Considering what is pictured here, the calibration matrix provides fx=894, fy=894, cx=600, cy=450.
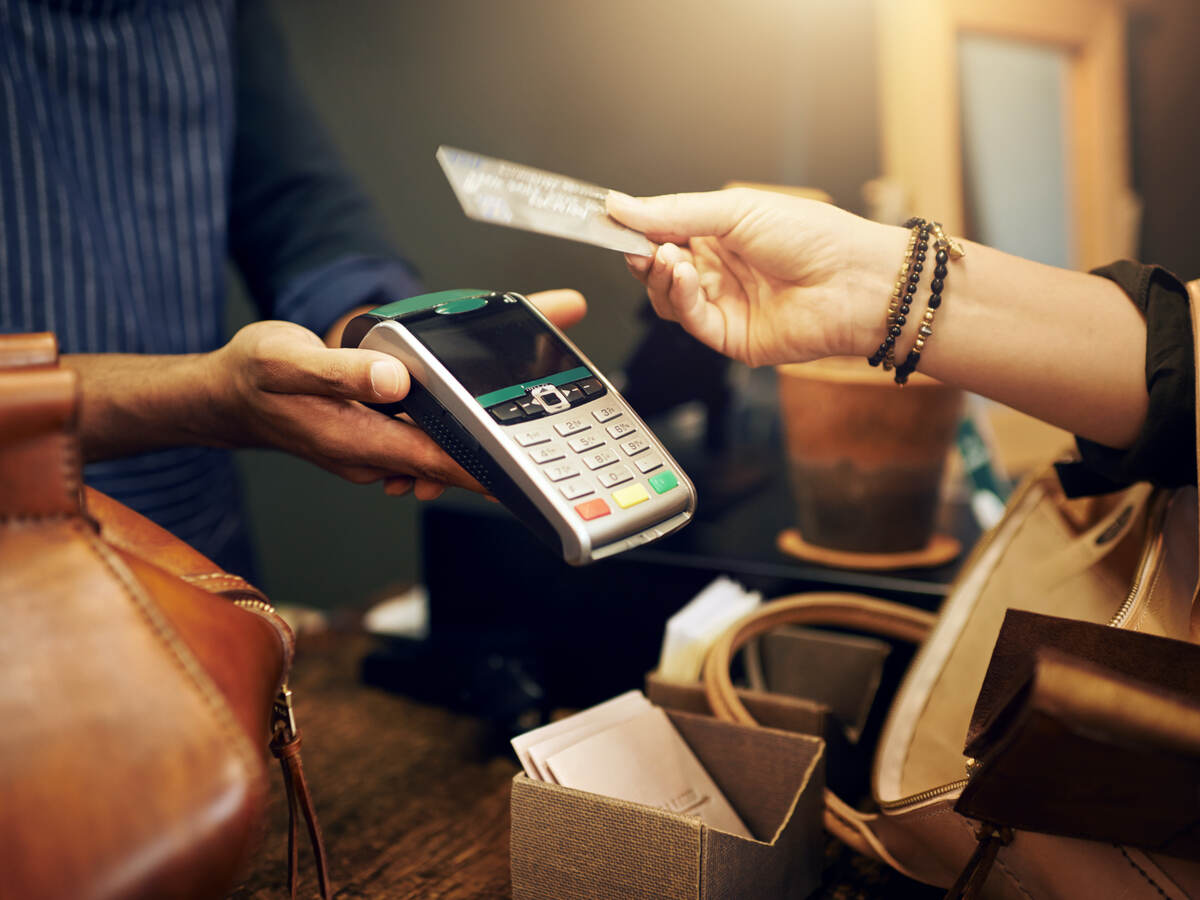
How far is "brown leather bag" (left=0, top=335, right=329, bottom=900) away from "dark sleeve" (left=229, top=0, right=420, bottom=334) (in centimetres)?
60

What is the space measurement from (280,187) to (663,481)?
653mm

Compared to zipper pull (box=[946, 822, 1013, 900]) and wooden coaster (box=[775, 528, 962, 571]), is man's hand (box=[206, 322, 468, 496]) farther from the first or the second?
wooden coaster (box=[775, 528, 962, 571])

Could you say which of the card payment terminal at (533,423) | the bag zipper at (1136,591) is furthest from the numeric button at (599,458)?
the bag zipper at (1136,591)

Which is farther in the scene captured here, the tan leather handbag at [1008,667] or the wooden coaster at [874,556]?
the wooden coaster at [874,556]

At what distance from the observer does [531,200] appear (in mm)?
486

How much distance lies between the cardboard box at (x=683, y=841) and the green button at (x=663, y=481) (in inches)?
6.0

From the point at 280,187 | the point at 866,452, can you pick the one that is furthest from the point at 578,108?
the point at 866,452

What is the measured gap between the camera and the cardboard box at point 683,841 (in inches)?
16.4

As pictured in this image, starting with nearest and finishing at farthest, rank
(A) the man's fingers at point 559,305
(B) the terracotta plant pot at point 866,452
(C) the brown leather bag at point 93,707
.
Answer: (C) the brown leather bag at point 93,707 < (A) the man's fingers at point 559,305 < (B) the terracotta plant pot at point 866,452

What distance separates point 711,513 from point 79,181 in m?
0.66

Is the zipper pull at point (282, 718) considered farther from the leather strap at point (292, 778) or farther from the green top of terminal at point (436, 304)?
the green top of terminal at point (436, 304)

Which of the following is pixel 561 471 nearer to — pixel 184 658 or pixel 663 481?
pixel 663 481

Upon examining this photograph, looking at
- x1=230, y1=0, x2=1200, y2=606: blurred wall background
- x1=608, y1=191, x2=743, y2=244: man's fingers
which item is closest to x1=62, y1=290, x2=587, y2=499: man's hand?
x1=608, y1=191, x2=743, y2=244: man's fingers

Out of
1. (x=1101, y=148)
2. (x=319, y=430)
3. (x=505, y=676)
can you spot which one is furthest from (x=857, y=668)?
(x=1101, y=148)
